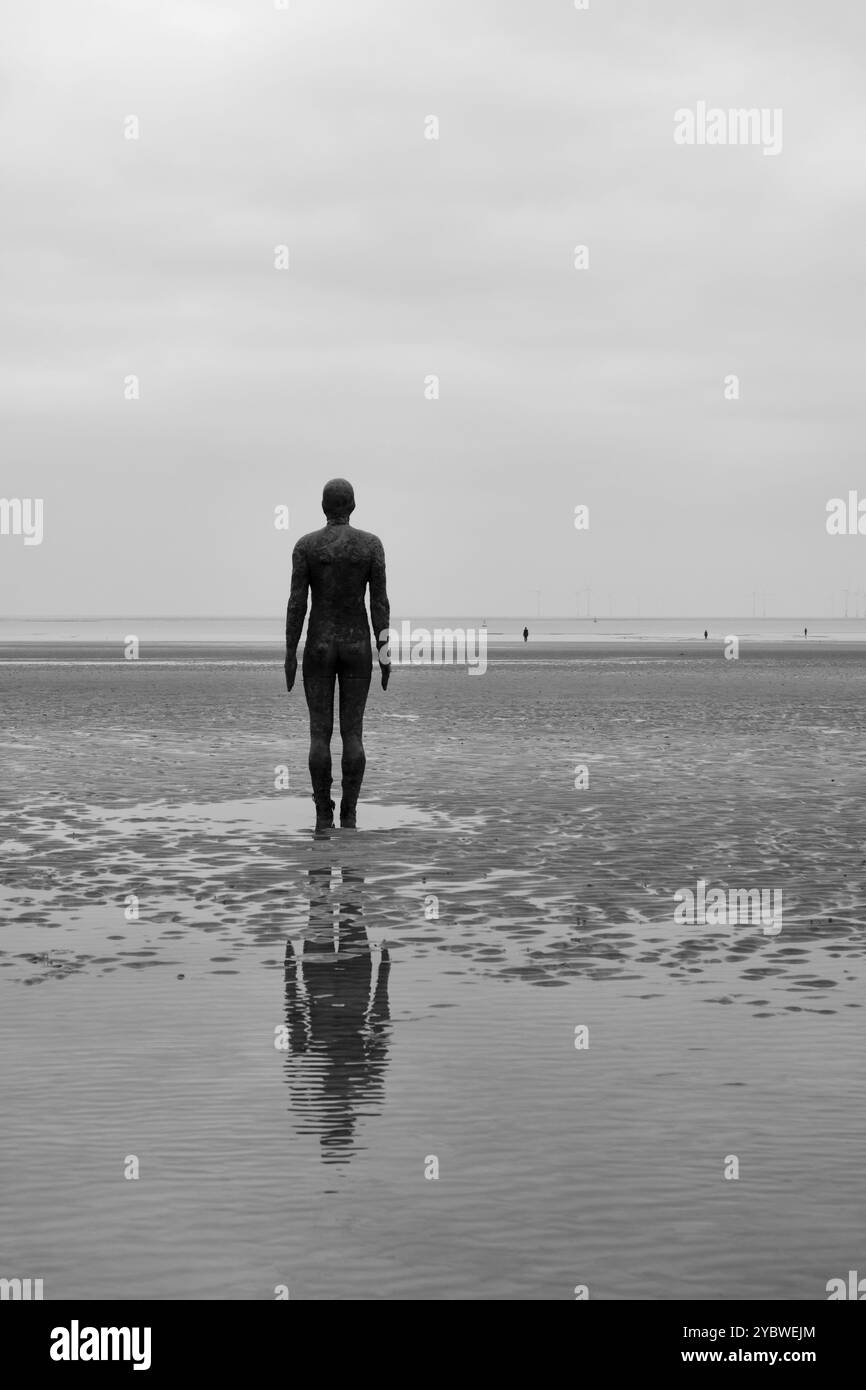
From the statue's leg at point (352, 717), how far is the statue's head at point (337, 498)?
136 cm

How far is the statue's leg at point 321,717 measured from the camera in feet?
57.2

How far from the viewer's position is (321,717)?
17.9 metres

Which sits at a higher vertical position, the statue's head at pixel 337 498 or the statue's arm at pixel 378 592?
the statue's head at pixel 337 498

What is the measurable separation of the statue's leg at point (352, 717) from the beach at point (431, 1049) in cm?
41

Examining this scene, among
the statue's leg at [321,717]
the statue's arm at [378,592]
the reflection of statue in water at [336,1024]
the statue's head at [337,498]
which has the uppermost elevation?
the statue's head at [337,498]

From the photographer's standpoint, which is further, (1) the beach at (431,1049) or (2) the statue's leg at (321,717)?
(2) the statue's leg at (321,717)

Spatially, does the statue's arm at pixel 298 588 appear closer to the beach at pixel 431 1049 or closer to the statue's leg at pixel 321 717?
the statue's leg at pixel 321 717

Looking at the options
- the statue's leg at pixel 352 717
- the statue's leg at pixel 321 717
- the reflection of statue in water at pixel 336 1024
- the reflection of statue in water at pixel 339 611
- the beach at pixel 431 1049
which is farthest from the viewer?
the reflection of statue in water at pixel 339 611

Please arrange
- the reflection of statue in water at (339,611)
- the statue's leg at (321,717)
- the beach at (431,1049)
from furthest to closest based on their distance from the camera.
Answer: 1. the reflection of statue in water at (339,611)
2. the statue's leg at (321,717)
3. the beach at (431,1049)

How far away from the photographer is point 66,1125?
6.71 meters

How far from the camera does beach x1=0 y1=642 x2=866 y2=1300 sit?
546 cm

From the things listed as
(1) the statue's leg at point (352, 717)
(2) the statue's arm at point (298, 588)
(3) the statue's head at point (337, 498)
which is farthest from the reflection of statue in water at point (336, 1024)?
(3) the statue's head at point (337, 498)
